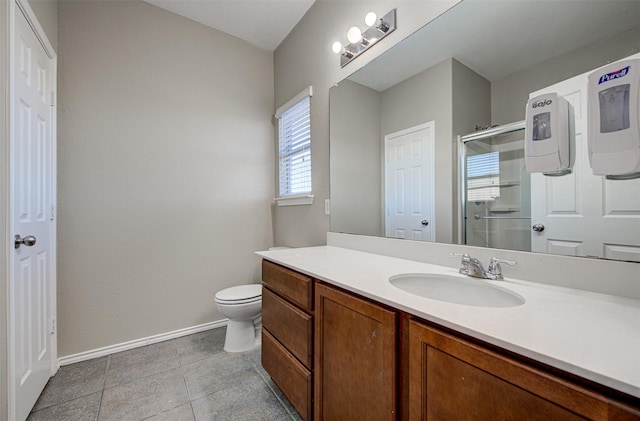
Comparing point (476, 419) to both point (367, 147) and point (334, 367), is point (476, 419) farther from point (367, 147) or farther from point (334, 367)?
point (367, 147)

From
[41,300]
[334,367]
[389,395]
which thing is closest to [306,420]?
[334,367]

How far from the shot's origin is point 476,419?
0.59m

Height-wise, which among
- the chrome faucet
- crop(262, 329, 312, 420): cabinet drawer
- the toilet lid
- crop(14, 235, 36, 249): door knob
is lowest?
crop(262, 329, 312, 420): cabinet drawer

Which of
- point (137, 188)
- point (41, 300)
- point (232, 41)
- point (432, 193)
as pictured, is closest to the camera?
point (432, 193)

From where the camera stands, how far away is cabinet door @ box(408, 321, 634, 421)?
1.54ft

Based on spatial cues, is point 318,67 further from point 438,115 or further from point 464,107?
point 464,107

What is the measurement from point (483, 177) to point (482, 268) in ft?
1.29

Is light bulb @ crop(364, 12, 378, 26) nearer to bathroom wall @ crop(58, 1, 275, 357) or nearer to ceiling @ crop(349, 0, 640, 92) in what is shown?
ceiling @ crop(349, 0, 640, 92)

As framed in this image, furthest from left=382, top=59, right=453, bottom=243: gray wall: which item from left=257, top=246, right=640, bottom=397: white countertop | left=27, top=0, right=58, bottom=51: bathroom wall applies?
left=27, top=0, right=58, bottom=51: bathroom wall

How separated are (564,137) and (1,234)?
2281 millimetres

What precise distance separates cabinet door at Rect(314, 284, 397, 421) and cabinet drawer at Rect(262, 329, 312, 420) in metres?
0.07

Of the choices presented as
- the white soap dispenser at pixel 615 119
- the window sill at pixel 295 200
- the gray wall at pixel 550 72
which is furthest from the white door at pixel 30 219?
the white soap dispenser at pixel 615 119

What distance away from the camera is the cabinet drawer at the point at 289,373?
117 centimetres

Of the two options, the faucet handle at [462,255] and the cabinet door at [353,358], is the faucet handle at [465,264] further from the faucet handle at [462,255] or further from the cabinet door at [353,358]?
the cabinet door at [353,358]
